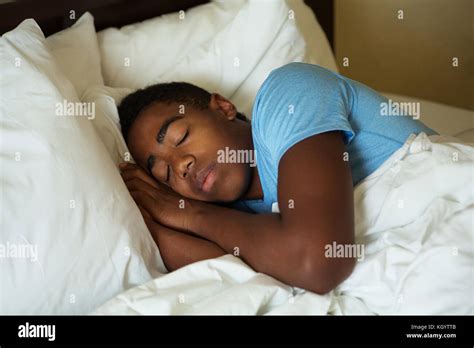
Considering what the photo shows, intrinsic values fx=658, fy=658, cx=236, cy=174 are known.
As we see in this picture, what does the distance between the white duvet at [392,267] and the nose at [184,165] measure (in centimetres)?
21

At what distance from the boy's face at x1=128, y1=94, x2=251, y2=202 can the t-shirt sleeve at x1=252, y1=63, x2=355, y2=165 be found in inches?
3.9

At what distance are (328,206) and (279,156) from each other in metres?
0.13

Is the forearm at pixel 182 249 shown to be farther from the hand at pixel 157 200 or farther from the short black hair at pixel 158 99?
the short black hair at pixel 158 99

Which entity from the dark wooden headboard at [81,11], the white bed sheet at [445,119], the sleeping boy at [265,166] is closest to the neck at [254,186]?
the sleeping boy at [265,166]

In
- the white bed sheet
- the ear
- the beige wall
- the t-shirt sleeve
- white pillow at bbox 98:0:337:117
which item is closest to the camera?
the t-shirt sleeve

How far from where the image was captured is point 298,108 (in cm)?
117

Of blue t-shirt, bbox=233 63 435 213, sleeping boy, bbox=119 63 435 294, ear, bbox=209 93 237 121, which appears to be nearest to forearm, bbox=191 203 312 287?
sleeping boy, bbox=119 63 435 294

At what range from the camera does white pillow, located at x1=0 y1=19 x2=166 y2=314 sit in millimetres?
1047

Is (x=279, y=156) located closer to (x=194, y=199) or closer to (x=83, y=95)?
(x=194, y=199)

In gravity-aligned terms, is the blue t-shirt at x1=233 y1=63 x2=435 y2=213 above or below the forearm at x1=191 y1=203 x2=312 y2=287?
above

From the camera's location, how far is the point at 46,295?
106 cm

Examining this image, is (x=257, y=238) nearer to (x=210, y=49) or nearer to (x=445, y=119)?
(x=210, y=49)

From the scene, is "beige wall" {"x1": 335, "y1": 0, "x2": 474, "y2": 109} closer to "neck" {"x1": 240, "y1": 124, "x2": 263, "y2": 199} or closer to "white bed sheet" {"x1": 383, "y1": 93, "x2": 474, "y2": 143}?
"white bed sheet" {"x1": 383, "y1": 93, "x2": 474, "y2": 143}

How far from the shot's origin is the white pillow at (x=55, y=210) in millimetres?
1047
